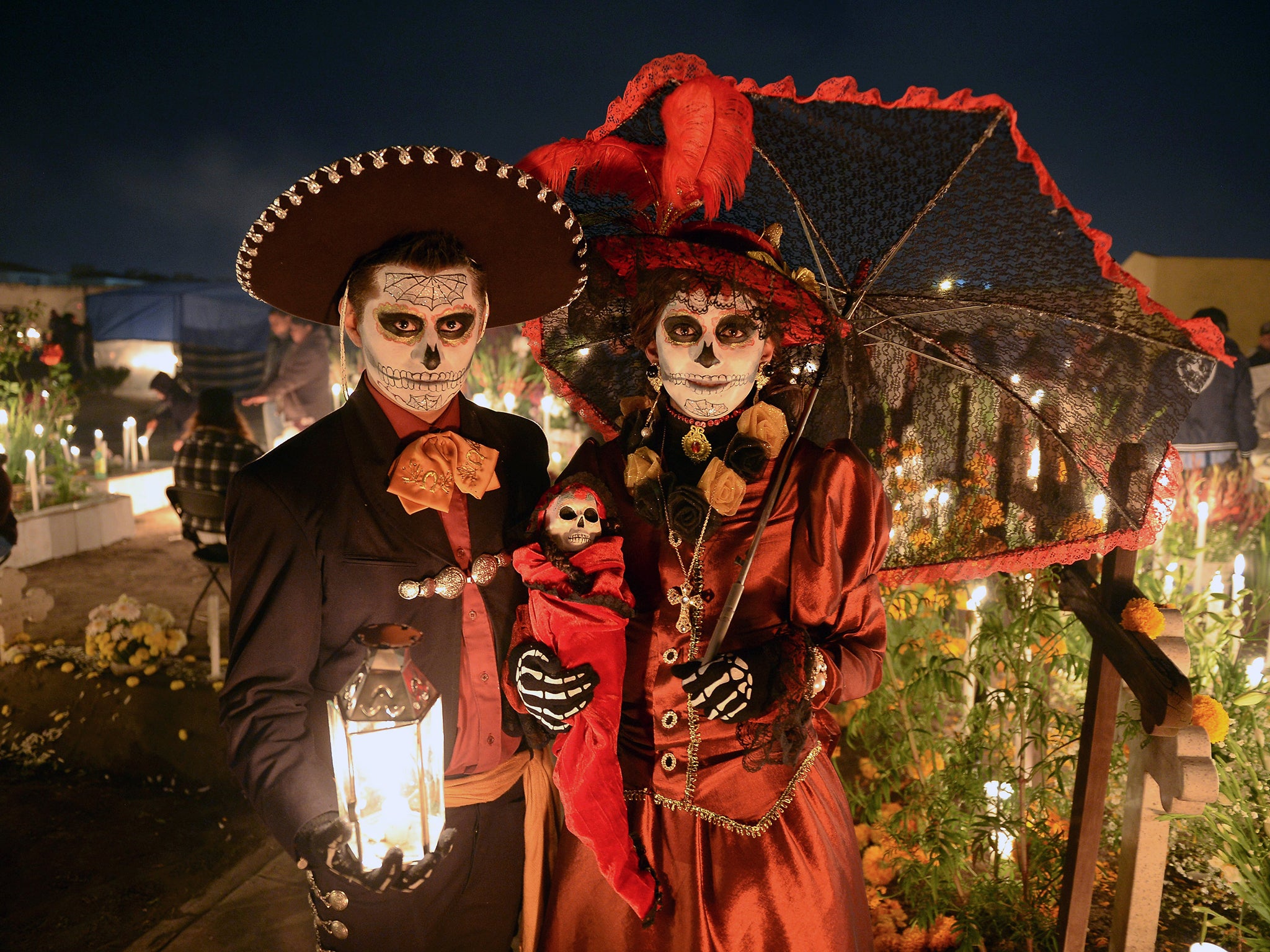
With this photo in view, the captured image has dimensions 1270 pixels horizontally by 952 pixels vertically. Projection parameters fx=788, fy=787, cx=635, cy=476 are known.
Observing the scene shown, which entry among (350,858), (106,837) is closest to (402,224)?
(350,858)

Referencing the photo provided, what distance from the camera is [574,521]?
5.17ft

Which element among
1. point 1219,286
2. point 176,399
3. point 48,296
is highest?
point 48,296

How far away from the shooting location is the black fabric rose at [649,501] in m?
1.70

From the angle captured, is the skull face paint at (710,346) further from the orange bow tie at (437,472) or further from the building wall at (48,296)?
the building wall at (48,296)

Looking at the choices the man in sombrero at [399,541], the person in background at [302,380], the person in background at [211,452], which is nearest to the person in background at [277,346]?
the person in background at [302,380]

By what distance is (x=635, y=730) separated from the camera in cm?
171

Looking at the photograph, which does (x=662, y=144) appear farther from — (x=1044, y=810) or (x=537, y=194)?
(x=1044, y=810)

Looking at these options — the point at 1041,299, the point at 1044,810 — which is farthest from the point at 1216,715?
the point at 1041,299

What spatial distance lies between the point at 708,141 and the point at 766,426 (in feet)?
1.95

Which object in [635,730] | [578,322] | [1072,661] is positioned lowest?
[1072,661]

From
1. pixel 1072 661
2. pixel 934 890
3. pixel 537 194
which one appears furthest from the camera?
pixel 1072 661

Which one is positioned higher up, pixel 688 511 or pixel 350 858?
pixel 688 511

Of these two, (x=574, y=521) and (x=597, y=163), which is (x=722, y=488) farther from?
(x=597, y=163)

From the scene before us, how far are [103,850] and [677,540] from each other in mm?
3251
